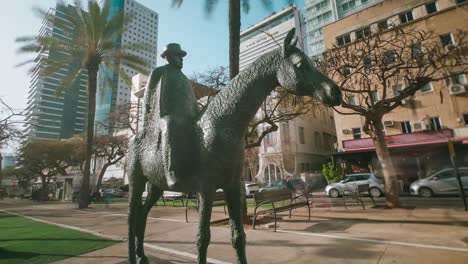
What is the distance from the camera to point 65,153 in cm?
3325

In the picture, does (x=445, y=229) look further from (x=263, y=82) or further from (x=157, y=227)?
(x=157, y=227)

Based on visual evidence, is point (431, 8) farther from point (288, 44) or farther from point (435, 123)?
point (288, 44)

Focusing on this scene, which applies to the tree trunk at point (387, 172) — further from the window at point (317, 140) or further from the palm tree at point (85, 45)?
the window at point (317, 140)

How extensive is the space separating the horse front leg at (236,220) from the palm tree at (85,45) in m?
16.5

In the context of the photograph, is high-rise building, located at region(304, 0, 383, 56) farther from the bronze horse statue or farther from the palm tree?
the bronze horse statue

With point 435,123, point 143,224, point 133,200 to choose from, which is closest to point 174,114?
point 133,200

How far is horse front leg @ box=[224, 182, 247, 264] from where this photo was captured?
7.25 ft

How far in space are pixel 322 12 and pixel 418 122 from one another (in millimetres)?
40229

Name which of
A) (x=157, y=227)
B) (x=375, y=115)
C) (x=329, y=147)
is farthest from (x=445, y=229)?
(x=329, y=147)

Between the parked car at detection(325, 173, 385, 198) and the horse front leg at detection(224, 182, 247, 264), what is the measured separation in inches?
610

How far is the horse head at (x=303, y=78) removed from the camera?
166 centimetres

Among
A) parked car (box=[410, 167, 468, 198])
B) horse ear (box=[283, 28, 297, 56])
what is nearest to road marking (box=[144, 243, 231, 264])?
horse ear (box=[283, 28, 297, 56])

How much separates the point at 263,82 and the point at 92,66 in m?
17.5

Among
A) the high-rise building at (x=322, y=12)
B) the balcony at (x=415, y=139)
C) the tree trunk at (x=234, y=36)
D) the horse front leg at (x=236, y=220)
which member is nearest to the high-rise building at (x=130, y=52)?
the horse front leg at (x=236, y=220)
